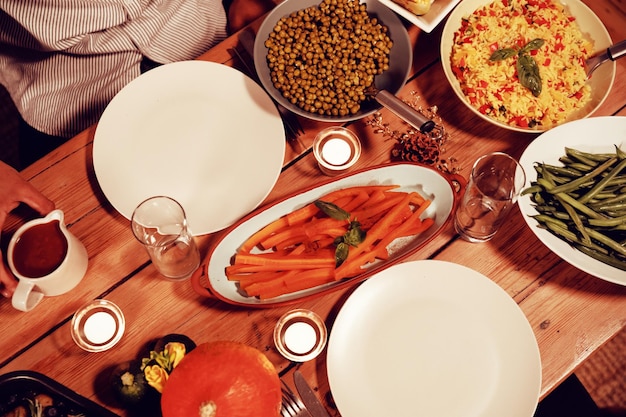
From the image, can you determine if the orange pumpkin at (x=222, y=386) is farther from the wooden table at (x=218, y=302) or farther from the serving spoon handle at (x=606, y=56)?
the serving spoon handle at (x=606, y=56)

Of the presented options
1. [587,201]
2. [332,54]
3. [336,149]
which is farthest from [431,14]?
[587,201]

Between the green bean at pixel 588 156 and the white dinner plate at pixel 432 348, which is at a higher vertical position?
the green bean at pixel 588 156

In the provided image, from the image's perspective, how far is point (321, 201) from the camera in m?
1.43

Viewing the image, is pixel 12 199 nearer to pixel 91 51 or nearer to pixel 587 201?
pixel 91 51

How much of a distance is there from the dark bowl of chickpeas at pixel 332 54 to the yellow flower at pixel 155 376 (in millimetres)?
794

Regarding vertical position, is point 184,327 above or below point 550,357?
below

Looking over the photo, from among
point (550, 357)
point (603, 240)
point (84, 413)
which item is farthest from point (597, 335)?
point (84, 413)

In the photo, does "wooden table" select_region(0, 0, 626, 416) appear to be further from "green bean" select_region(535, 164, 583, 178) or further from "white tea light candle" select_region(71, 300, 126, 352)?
"green bean" select_region(535, 164, 583, 178)

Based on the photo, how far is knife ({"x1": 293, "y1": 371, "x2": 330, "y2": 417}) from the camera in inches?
55.3

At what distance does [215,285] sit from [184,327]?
0.16 meters

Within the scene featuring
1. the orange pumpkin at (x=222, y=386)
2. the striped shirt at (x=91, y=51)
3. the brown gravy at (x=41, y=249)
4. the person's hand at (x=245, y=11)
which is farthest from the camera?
the person's hand at (x=245, y=11)

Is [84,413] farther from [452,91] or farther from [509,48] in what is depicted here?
[509,48]

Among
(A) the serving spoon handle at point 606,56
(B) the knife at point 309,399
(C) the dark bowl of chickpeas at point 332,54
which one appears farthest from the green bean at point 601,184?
(B) the knife at point 309,399

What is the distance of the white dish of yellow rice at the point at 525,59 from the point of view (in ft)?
5.21
